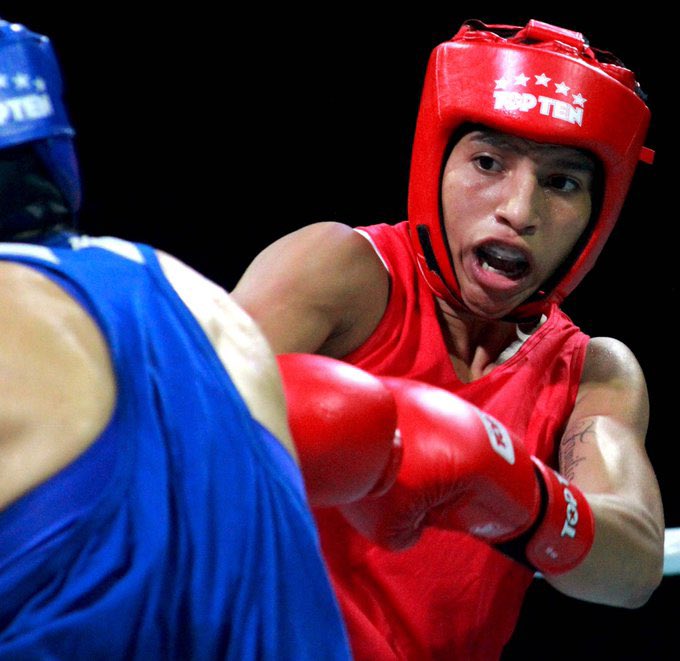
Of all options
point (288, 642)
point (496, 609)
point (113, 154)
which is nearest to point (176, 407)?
point (288, 642)

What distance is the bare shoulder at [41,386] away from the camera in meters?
0.76

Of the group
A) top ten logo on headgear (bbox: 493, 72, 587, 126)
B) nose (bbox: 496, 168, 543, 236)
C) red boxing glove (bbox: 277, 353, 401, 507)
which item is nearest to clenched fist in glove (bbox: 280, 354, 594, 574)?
red boxing glove (bbox: 277, 353, 401, 507)

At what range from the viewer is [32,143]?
35.8 inches

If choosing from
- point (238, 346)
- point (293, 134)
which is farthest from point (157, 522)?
point (293, 134)

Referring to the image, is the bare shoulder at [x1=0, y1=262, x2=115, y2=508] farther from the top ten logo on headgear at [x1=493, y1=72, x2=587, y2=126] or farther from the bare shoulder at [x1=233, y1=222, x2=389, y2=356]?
the top ten logo on headgear at [x1=493, y1=72, x2=587, y2=126]

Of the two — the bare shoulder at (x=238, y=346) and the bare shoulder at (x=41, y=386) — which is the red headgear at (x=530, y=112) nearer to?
the bare shoulder at (x=238, y=346)

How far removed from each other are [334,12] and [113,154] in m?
0.63

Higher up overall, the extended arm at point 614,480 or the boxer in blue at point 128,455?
the boxer in blue at point 128,455

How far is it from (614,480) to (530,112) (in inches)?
21.4

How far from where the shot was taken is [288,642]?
2.87 feet

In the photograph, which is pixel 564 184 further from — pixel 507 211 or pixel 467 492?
pixel 467 492

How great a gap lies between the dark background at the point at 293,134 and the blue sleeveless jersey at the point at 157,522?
165 cm

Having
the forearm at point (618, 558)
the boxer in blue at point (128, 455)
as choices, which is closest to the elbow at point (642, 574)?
the forearm at point (618, 558)

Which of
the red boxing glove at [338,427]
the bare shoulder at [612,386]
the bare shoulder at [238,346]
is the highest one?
the bare shoulder at [238,346]
